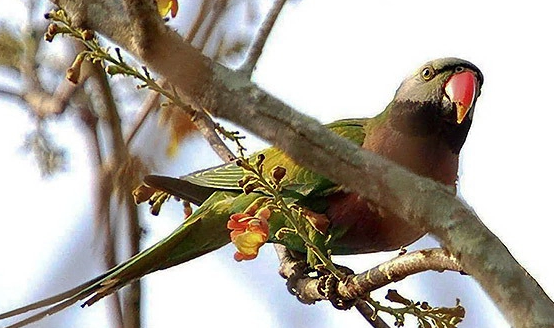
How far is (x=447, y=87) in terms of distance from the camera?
250 cm

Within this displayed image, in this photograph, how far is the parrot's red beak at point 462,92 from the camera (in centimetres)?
241

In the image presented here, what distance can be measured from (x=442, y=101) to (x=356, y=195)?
553mm

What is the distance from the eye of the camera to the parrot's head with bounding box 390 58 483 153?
2418 millimetres

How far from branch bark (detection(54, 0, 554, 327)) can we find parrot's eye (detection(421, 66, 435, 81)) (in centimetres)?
173

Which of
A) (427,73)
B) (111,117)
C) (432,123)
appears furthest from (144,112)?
(427,73)

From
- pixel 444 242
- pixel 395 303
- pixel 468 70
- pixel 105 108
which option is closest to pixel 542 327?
pixel 444 242

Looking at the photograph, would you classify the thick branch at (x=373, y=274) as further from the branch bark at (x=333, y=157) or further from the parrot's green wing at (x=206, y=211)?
the parrot's green wing at (x=206, y=211)

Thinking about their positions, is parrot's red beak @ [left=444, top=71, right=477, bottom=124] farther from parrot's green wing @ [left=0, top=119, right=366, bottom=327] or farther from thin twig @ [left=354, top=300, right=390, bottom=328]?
thin twig @ [left=354, top=300, right=390, bottom=328]

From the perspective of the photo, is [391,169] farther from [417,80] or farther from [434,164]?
[417,80]

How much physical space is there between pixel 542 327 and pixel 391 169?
0.78 feet

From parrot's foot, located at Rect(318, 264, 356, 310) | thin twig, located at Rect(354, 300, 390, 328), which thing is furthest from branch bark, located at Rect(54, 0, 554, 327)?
parrot's foot, located at Rect(318, 264, 356, 310)

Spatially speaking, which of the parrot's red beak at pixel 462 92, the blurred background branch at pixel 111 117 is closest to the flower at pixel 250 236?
the blurred background branch at pixel 111 117

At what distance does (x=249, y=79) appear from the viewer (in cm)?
98

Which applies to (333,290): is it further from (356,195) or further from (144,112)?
(144,112)
